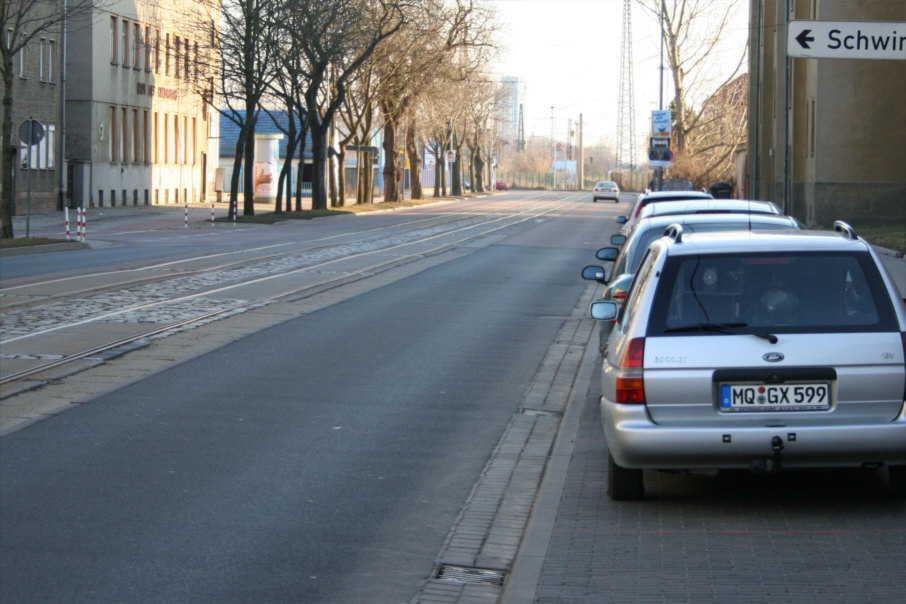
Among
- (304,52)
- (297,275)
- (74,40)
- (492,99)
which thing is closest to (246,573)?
(297,275)

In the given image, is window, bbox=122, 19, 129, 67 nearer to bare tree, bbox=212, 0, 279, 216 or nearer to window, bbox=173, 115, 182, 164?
window, bbox=173, 115, 182, 164

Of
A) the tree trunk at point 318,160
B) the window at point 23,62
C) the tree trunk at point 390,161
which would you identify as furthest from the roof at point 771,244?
the tree trunk at point 390,161

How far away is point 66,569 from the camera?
555 cm

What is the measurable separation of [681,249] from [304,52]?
43898 millimetres

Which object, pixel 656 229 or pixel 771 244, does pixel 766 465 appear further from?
pixel 656 229

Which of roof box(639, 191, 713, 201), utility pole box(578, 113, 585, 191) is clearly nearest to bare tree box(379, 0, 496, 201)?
roof box(639, 191, 713, 201)

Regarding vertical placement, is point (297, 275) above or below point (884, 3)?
below

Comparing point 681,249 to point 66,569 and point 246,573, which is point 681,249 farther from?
point 66,569

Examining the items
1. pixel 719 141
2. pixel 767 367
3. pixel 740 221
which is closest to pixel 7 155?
pixel 740 221

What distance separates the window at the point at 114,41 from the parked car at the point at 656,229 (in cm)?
4795

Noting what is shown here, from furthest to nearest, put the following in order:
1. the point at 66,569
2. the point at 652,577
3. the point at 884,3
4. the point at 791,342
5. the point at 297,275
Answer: the point at 884,3, the point at 297,275, the point at 791,342, the point at 66,569, the point at 652,577

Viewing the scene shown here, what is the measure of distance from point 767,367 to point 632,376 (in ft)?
2.11

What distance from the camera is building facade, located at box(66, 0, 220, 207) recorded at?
175 ft

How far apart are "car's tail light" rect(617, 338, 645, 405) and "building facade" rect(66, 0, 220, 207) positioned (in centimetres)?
4216
